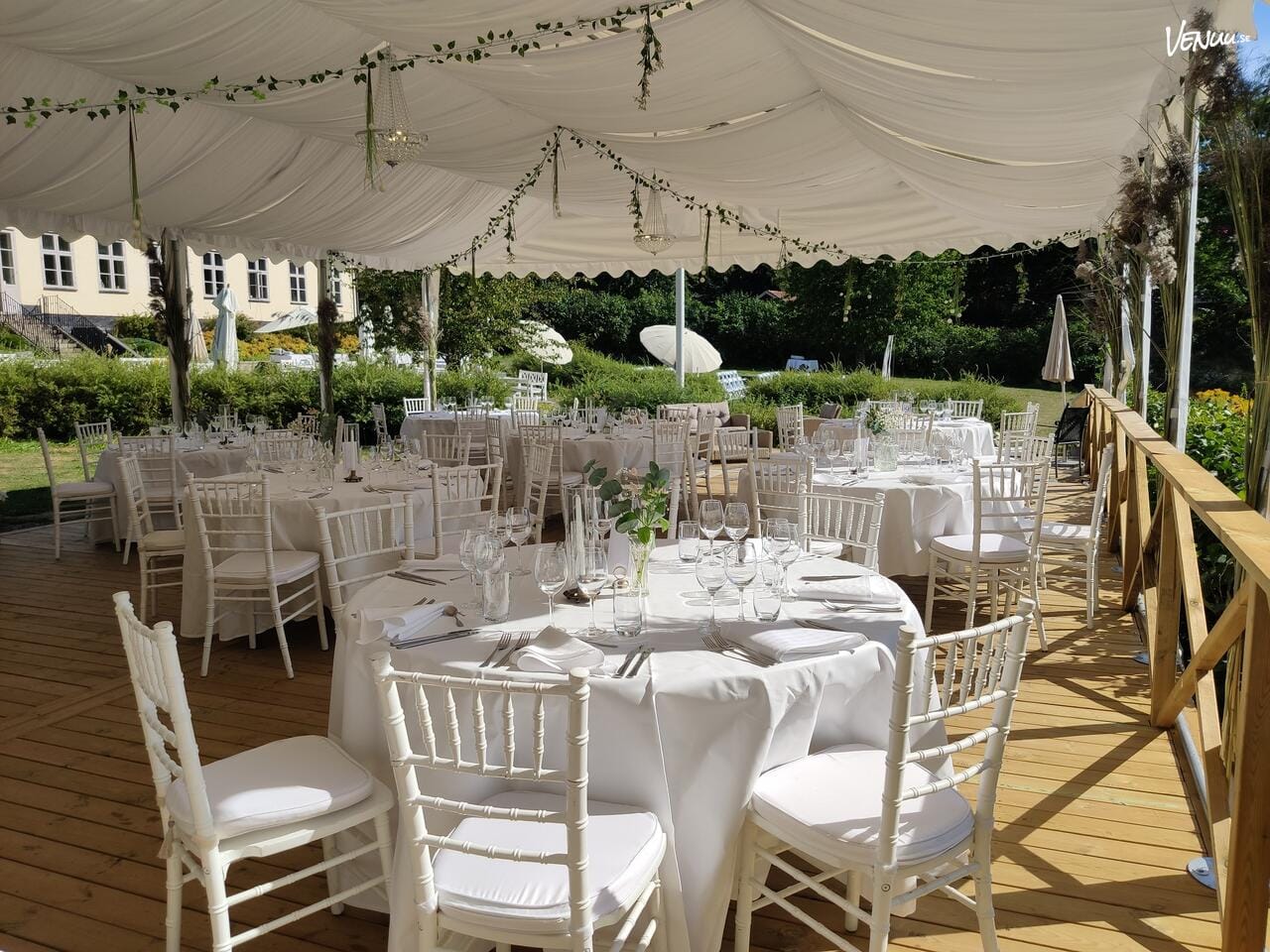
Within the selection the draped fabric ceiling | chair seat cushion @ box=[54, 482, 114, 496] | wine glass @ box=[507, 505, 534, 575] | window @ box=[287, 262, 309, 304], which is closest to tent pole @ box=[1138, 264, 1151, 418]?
the draped fabric ceiling

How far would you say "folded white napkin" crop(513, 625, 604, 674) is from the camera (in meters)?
2.30

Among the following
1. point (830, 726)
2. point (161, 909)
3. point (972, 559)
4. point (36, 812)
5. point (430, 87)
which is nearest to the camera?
point (830, 726)

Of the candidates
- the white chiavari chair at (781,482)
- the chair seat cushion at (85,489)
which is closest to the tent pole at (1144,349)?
the white chiavari chair at (781,482)

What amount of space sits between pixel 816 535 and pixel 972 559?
1.23 m

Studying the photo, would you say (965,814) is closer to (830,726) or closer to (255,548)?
(830,726)

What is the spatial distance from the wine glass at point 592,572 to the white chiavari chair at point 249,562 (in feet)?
7.71

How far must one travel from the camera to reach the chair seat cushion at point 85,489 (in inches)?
288

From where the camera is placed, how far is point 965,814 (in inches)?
87.8

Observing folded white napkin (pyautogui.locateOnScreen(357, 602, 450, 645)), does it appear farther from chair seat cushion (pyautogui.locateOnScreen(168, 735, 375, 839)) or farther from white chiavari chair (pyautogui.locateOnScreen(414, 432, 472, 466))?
white chiavari chair (pyautogui.locateOnScreen(414, 432, 472, 466))

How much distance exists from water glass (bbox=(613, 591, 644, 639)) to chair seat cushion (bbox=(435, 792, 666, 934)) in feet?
1.72

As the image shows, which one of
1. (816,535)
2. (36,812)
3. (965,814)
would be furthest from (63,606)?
(965,814)

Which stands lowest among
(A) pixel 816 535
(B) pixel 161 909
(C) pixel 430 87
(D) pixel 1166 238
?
(B) pixel 161 909

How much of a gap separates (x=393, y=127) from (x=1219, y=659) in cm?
451

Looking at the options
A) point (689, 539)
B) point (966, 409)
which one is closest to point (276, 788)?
point (689, 539)
